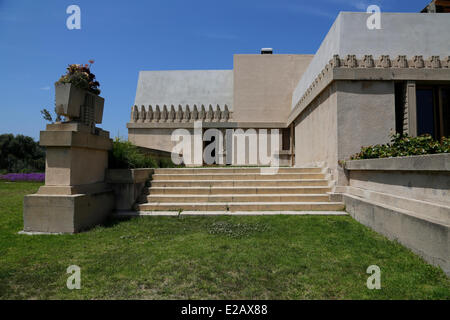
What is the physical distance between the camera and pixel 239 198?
28.1ft

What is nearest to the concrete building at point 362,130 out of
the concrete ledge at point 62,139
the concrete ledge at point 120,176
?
the concrete ledge at point 120,176

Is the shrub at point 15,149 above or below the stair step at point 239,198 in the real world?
above

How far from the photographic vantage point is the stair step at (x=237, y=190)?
8805 millimetres

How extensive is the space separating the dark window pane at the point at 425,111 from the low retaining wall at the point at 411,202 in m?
3.64

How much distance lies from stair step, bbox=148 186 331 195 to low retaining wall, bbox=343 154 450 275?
1476mm

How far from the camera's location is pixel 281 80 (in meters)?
23.1

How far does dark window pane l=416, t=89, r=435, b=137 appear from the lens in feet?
30.4

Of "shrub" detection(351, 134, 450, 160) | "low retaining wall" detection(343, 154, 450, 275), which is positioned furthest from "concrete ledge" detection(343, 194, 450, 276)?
"shrub" detection(351, 134, 450, 160)

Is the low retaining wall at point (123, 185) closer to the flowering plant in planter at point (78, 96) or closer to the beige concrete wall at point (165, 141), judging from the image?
the flowering plant in planter at point (78, 96)

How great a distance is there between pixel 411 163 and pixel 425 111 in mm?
5555

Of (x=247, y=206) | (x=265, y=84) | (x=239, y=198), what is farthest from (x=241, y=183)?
(x=265, y=84)

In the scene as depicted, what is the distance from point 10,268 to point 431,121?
1177 cm
